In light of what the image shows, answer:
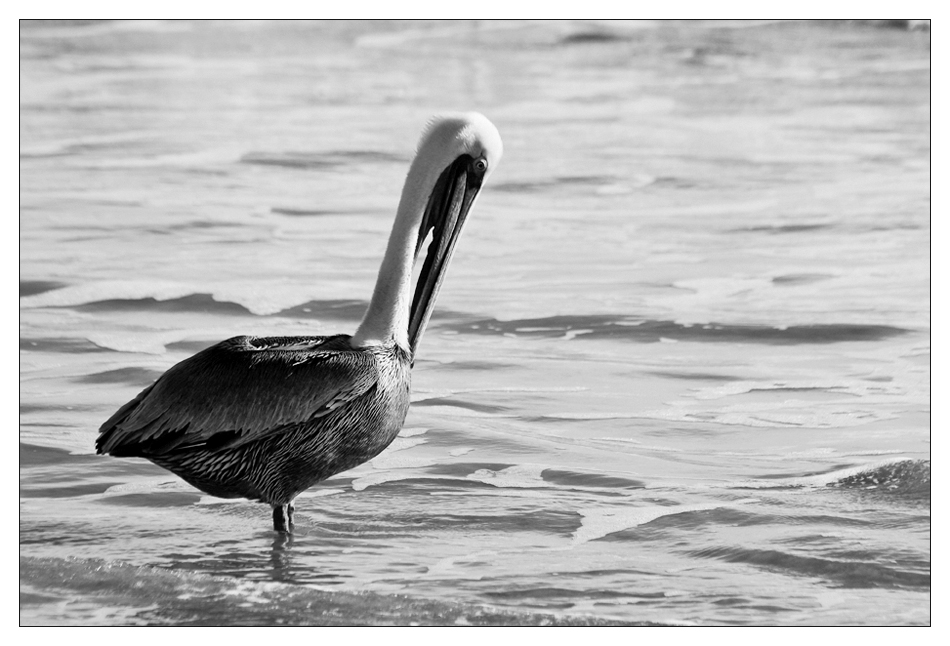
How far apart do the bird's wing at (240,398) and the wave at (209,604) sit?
1.31 ft

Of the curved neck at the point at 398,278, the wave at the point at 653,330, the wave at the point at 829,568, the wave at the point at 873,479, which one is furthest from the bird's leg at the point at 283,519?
the wave at the point at 653,330

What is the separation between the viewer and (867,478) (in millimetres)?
5145

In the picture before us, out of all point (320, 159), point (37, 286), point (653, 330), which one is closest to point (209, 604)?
point (653, 330)

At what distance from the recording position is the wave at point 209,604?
4.09 metres

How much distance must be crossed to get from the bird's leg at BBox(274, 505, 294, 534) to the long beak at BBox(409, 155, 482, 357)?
2.09 feet

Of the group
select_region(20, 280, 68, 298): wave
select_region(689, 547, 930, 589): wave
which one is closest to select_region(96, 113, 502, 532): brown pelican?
select_region(689, 547, 930, 589): wave

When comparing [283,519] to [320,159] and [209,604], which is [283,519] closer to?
[209,604]

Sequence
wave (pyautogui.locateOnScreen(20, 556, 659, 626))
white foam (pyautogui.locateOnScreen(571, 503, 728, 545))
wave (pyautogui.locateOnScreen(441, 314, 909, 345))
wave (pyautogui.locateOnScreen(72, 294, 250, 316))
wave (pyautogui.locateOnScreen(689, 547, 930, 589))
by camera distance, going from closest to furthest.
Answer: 1. wave (pyautogui.locateOnScreen(20, 556, 659, 626))
2. wave (pyautogui.locateOnScreen(689, 547, 930, 589))
3. white foam (pyautogui.locateOnScreen(571, 503, 728, 545))
4. wave (pyautogui.locateOnScreen(441, 314, 909, 345))
5. wave (pyautogui.locateOnScreen(72, 294, 250, 316))

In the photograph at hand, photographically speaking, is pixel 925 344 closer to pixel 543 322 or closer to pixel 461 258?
pixel 543 322

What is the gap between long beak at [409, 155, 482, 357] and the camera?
14.8ft

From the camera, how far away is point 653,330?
675cm

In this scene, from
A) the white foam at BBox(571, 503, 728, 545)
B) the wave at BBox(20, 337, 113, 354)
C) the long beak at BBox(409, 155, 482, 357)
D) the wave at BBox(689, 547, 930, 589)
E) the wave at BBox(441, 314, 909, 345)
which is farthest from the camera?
the wave at BBox(441, 314, 909, 345)

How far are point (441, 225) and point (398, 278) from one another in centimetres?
26

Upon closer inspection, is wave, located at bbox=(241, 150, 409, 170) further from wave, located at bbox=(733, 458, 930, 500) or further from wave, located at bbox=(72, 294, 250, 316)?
wave, located at bbox=(733, 458, 930, 500)
